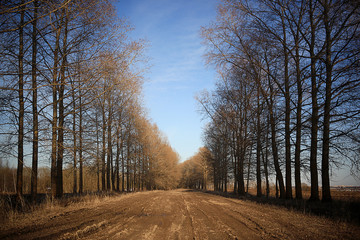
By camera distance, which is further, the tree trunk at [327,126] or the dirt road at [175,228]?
the tree trunk at [327,126]

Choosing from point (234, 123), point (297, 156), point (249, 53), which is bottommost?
point (297, 156)

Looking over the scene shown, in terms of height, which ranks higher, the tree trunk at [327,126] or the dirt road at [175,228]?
the tree trunk at [327,126]

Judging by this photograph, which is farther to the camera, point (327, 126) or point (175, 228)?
point (327, 126)

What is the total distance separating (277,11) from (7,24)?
40.0ft

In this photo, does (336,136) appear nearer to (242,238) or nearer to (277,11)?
(277,11)

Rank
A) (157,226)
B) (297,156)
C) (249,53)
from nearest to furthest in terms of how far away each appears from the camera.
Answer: (157,226) → (297,156) → (249,53)

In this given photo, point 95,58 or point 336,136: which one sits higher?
point 95,58

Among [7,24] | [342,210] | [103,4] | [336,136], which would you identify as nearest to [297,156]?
[336,136]

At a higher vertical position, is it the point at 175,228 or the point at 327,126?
the point at 327,126

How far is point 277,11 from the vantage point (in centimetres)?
1130

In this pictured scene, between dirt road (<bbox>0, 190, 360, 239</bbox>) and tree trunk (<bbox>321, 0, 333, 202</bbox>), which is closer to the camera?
dirt road (<bbox>0, 190, 360, 239</bbox>)

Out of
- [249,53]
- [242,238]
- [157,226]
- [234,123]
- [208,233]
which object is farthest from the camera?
[234,123]

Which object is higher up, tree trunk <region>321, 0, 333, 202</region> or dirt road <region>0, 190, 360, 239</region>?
tree trunk <region>321, 0, 333, 202</region>

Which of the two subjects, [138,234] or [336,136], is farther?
[336,136]
